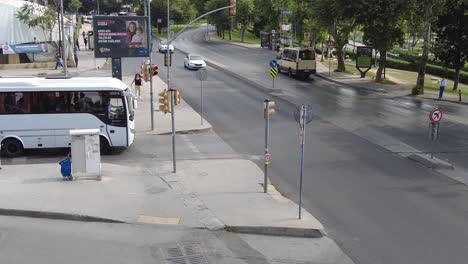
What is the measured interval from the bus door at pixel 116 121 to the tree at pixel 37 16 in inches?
1386

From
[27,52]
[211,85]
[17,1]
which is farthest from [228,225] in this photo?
[17,1]

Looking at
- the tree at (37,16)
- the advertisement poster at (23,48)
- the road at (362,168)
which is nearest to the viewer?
the road at (362,168)

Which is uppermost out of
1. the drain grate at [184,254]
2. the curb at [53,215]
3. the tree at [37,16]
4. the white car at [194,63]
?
the tree at [37,16]

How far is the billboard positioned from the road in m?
5.02

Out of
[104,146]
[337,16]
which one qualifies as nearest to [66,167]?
[104,146]

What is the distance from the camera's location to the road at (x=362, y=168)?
11742 mm

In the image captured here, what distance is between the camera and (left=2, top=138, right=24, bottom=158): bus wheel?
19125 mm

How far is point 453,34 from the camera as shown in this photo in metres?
39.4

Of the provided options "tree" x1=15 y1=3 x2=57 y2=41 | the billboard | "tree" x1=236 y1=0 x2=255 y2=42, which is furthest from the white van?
"tree" x1=236 y1=0 x2=255 y2=42

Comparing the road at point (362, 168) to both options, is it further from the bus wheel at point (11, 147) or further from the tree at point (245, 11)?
the tree at point (245, 11)

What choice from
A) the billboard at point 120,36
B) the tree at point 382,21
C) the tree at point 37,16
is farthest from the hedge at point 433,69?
the billboard at point 120,36

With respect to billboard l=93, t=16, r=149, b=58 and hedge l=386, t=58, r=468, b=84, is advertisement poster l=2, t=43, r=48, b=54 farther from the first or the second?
hedge l=386, t=58, r=468, b=84

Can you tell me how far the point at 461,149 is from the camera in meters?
21.4

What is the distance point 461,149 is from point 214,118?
38.0ft
